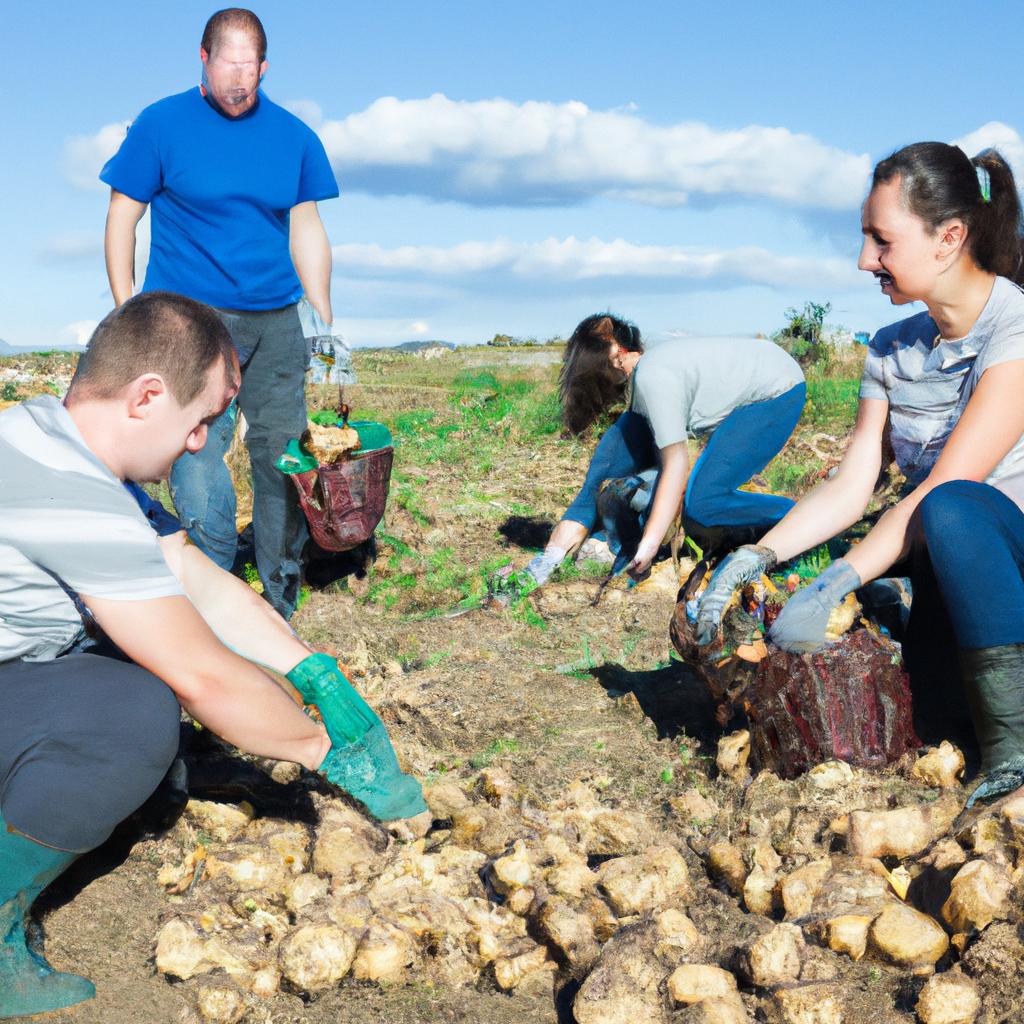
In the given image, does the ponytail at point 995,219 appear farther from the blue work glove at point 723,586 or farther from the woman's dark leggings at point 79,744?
the woman's dark leggings at point 79,744

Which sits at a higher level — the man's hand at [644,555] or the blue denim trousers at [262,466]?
the blue denim trousers at [262,466]

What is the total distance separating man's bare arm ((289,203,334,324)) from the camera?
11.9 feet

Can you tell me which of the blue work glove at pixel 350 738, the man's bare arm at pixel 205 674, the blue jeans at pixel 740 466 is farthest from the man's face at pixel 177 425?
the blue jeans at pixel 740 466

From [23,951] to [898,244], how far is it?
2.05 m

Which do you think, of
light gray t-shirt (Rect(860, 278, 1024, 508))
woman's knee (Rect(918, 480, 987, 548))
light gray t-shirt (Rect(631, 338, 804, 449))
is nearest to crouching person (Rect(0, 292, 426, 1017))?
woman's knee (Rect(918, 480, 987, 548))

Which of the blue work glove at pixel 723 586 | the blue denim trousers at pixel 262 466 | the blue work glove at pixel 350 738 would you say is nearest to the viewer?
the blue work glove at pixel 350 738

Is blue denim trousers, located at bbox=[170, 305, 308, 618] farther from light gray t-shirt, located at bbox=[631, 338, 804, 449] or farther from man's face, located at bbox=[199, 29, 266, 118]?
light gray t-shirt, located at bbox=[631, 338, 804, 449]

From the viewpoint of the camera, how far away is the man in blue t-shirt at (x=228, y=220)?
10.6 ft

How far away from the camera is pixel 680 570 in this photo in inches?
154

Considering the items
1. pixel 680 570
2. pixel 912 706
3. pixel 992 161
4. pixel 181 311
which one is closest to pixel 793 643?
pixel 912 706

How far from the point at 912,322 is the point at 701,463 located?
151cm

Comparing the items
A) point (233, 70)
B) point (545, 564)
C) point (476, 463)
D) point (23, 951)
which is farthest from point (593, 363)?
point (23, 951)

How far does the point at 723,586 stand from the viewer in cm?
233

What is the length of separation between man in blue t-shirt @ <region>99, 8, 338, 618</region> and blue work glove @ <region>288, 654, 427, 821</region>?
1.54m
